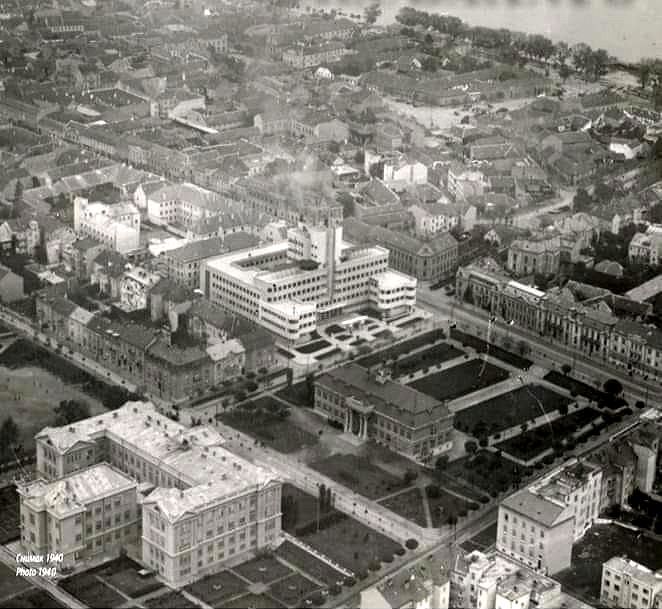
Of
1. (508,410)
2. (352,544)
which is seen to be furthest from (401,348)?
(352,544)

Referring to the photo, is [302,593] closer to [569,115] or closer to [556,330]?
[556,330]

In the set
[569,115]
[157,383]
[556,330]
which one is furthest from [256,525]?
[569,115]

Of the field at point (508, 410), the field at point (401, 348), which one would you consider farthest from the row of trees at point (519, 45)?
the field at point (508, 410)

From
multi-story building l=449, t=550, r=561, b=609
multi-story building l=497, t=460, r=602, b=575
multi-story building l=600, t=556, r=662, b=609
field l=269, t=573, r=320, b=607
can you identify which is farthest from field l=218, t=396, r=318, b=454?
multi-story building l=600, t=556, r=662, b=609

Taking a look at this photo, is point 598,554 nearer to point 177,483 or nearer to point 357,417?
point 357,417

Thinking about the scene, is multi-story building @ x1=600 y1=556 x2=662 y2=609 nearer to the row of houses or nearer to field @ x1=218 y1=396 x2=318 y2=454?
field @ x1=218 y1=396 x2=318 y2=454

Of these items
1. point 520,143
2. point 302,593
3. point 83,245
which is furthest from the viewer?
point 520,143

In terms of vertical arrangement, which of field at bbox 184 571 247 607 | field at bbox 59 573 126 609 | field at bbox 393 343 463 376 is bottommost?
field at bbox 393 343 463 376
